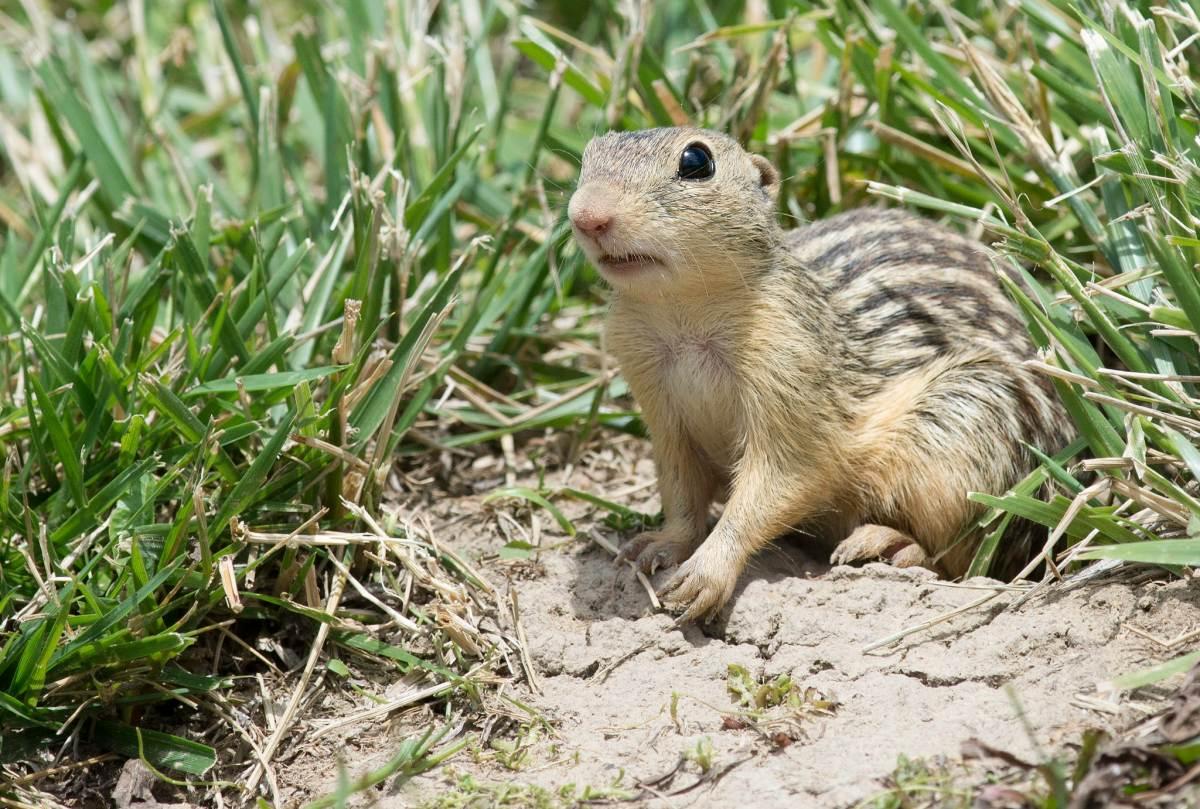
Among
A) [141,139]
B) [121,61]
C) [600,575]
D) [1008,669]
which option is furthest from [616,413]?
[121,61]

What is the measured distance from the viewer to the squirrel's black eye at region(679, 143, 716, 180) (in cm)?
411

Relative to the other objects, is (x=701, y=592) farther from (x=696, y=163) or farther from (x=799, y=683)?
(x=696, y=163)

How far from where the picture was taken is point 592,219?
3.77 meters

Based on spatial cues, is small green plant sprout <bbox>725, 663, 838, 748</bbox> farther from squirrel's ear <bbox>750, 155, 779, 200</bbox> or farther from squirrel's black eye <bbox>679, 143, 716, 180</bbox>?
squirrel's ear <bbox>750, 155, 779, 200</bbox>

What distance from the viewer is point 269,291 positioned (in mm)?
4543

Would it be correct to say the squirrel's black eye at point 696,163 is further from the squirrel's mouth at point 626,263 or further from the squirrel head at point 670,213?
the squirrel's mouth at point 626,263

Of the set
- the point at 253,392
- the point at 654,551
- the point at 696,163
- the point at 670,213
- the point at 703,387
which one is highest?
the point at 696,163

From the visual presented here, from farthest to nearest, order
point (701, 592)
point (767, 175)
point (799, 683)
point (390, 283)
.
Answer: point (390, 283)
point (767, 175)
point (701, 592)
point (799, 683)

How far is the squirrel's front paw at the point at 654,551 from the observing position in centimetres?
424

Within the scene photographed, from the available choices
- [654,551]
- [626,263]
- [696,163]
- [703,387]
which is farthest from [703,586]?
[696,163]

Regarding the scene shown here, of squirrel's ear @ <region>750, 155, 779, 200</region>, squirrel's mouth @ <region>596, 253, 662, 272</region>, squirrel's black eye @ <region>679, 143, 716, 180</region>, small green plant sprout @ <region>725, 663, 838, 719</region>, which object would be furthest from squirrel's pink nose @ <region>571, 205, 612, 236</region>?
small green plant sprout @ <region>725, 663, 838, 719</region>

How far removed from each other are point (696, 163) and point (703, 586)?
1.31m

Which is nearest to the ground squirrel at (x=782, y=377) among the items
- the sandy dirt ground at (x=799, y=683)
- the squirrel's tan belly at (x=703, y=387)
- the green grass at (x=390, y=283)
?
the squirrel's tan belly at (x=703, y=387)

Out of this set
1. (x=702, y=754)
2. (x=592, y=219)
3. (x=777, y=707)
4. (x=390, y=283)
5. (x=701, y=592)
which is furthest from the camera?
(x=390, y=283)
